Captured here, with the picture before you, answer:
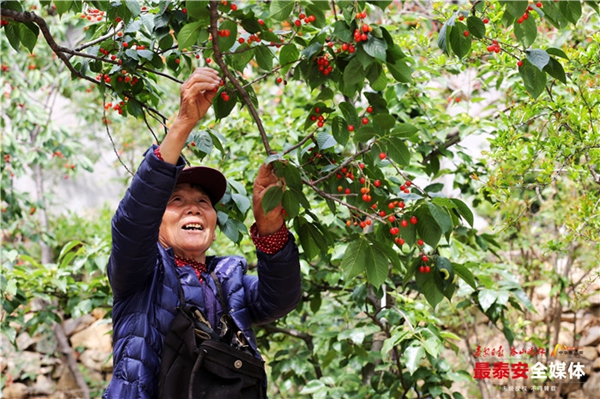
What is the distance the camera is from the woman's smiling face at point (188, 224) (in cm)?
164

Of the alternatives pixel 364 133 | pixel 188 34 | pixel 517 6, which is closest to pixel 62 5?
pixel 188 34

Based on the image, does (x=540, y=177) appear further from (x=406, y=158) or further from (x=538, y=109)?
(x=406, y=158)

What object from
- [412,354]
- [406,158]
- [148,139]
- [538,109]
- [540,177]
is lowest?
[412,354]

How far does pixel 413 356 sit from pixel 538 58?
1144 millimetres

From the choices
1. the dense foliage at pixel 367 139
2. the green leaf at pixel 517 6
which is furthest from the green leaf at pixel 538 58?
the green leaf at pixel 517 6

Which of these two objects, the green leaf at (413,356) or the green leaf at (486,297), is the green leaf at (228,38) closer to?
the green leaf at (413,356)

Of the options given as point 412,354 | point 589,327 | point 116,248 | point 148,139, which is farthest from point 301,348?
point 148,139

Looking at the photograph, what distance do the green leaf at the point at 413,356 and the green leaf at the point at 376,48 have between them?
4.05 ft

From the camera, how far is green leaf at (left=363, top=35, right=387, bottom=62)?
1.23m

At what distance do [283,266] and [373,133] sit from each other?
16.5 inches

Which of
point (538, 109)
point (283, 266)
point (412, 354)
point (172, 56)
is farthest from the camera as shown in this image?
point (412, 354)

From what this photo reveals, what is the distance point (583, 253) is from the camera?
4.04 metres

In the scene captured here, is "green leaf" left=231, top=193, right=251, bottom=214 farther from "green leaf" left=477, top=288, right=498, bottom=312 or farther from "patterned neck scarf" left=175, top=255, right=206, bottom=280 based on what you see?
"green leaf" left=477, top=288, right=498, bottom=312

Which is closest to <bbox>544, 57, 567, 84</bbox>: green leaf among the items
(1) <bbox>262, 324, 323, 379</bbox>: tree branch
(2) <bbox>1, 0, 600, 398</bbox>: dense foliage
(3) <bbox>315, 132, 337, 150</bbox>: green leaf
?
(2) <bbox>1, 0, 600, 398</bbox>: dense foliage
